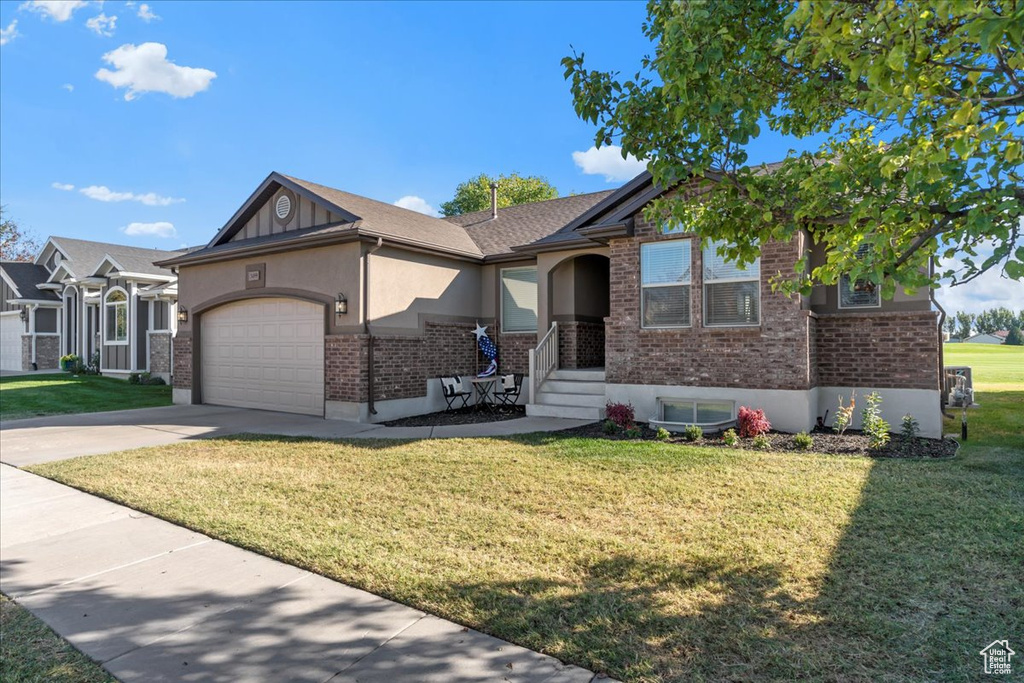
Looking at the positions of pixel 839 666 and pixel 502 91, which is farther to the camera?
pixel 502 91

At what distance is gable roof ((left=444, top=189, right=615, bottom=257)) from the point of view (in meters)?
14.8

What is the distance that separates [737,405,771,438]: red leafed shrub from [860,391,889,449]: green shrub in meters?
1.45

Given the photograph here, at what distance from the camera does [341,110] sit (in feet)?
50.0

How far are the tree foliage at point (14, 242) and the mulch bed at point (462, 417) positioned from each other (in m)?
45.5

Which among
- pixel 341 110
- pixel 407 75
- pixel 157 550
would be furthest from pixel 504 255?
pixel 157 550

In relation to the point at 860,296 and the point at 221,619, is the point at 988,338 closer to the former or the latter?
the point at 860,296

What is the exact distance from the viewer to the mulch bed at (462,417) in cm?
1141

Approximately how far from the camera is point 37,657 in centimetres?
308

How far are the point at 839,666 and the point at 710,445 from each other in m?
6.02

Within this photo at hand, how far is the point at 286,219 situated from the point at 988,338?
9407 centimetres

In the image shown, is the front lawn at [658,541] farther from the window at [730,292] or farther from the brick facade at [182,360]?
the brick facade at [182,360]

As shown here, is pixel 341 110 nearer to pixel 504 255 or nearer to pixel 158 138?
pixel 504 255

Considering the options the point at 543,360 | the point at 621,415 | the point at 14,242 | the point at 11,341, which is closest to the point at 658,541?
the point at 621,415

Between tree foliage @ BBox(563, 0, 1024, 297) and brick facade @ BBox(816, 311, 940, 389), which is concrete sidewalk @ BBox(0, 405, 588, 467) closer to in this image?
brick facade @ BBox(816, 311, 940, 389)
